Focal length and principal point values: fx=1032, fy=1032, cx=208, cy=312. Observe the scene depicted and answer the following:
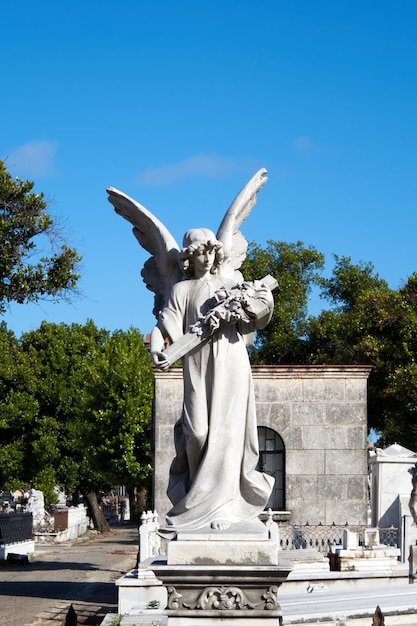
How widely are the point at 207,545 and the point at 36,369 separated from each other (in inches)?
1519

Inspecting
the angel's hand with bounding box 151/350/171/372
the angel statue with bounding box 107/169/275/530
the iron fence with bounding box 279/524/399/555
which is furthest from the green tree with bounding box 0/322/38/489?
the angel's hand with bounding box 151/350/171/372

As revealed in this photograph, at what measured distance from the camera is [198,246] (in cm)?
763

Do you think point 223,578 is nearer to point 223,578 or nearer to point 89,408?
point 223,578

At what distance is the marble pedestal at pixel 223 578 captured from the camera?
6.82m

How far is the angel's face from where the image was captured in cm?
768

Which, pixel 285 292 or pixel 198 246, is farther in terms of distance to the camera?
pixel 285 292

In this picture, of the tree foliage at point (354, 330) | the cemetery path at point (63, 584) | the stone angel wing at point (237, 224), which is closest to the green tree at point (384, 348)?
the tree foliage at point (354, 330)

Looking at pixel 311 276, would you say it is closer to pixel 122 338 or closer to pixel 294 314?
pixel 294 314

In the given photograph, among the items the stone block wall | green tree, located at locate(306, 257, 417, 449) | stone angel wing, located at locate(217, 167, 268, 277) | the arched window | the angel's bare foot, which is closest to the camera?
the angel's bare foot

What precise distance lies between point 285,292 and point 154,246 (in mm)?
37928

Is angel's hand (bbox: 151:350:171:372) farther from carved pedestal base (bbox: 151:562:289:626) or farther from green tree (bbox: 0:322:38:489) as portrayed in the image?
green tree (bbox: 0:322:38:489)

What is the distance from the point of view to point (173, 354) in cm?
739

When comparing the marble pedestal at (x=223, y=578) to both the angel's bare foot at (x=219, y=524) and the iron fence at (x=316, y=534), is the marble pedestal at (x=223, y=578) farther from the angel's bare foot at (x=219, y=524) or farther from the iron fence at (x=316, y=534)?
the iron fence at (x=316, y=534)

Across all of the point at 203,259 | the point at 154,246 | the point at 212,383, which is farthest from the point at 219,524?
the point at 154,246
